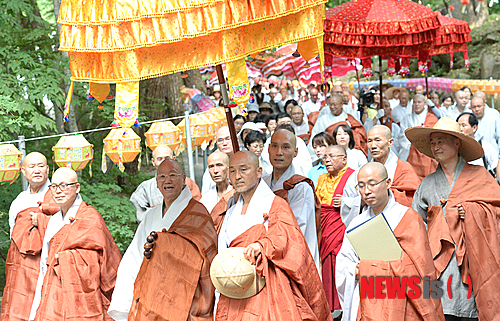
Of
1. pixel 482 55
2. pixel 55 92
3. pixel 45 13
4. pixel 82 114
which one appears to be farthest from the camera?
pixel 482 55

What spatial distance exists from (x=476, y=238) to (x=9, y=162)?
482cm

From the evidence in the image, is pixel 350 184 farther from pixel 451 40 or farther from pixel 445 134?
pixel 451 40

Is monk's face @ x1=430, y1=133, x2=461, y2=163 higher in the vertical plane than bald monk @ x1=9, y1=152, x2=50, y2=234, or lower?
higher

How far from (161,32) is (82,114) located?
6.65m

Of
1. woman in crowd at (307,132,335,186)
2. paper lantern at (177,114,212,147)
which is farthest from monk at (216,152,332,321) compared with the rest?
paper lantern at (177,114,212,147)

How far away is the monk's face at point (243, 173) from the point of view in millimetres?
4289

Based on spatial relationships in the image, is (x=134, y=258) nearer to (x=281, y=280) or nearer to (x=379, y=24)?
(x=281, y=280)

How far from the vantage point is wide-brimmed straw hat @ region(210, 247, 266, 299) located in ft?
12.2

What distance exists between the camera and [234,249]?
387 centimetres

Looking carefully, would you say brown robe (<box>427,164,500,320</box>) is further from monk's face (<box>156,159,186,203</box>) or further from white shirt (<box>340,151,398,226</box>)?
monk's face (<box>156,159,186,203</box>)

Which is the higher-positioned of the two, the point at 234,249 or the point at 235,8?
the point at 235,8

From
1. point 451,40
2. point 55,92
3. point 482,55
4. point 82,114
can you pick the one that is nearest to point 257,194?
point 55,92

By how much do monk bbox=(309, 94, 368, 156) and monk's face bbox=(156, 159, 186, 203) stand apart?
14.8 feet

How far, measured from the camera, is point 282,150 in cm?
537
